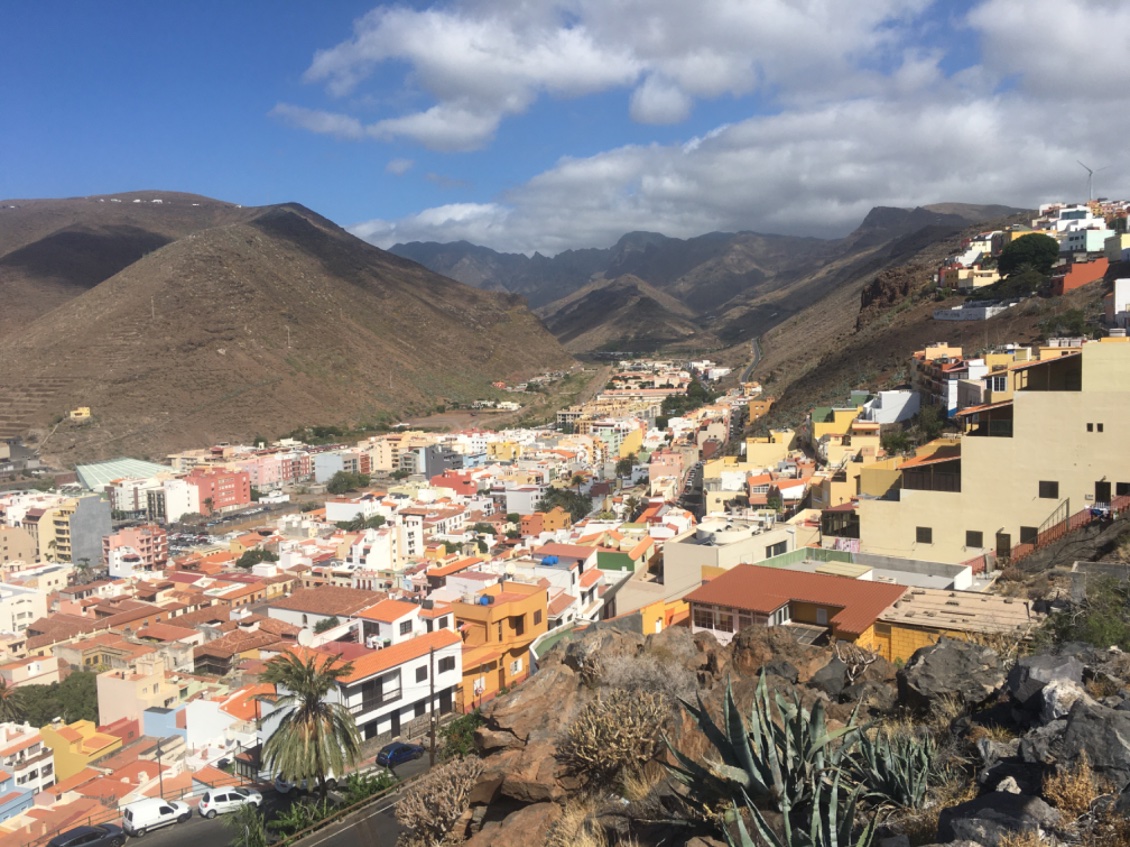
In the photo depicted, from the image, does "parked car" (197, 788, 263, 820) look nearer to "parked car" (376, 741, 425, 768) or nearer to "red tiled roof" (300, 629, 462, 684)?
"parked car" (376, 741, 425, 768)

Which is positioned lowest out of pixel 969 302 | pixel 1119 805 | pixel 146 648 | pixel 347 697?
pixel 146 648

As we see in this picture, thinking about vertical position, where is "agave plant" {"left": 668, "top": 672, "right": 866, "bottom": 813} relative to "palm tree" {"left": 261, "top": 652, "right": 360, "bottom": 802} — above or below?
above

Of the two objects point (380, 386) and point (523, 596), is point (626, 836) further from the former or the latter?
point (380, 386)

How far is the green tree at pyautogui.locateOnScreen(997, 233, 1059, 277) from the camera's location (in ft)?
124

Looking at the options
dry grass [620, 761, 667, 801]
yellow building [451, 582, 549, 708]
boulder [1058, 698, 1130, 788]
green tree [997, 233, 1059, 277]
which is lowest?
yellow building [451, 582, 549, 708]

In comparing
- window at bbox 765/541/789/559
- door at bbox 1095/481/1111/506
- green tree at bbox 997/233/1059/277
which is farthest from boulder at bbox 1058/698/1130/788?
green tree at bbox 997/233/1059/277

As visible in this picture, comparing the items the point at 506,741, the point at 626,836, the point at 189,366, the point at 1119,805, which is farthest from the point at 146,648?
the point at 189,366

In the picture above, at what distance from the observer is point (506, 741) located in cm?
506

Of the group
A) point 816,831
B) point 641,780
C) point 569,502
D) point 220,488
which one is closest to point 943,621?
point 641,780

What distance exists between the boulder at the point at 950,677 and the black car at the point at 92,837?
11.1m

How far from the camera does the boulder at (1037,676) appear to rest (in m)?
3.70

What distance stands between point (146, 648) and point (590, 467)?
31.6 metres

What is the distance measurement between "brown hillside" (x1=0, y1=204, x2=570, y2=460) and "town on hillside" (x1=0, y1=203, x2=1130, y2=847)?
1749 centimetres

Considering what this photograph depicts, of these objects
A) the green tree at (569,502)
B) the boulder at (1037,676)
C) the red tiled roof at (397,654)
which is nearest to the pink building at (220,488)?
the green tree at (569,502)
